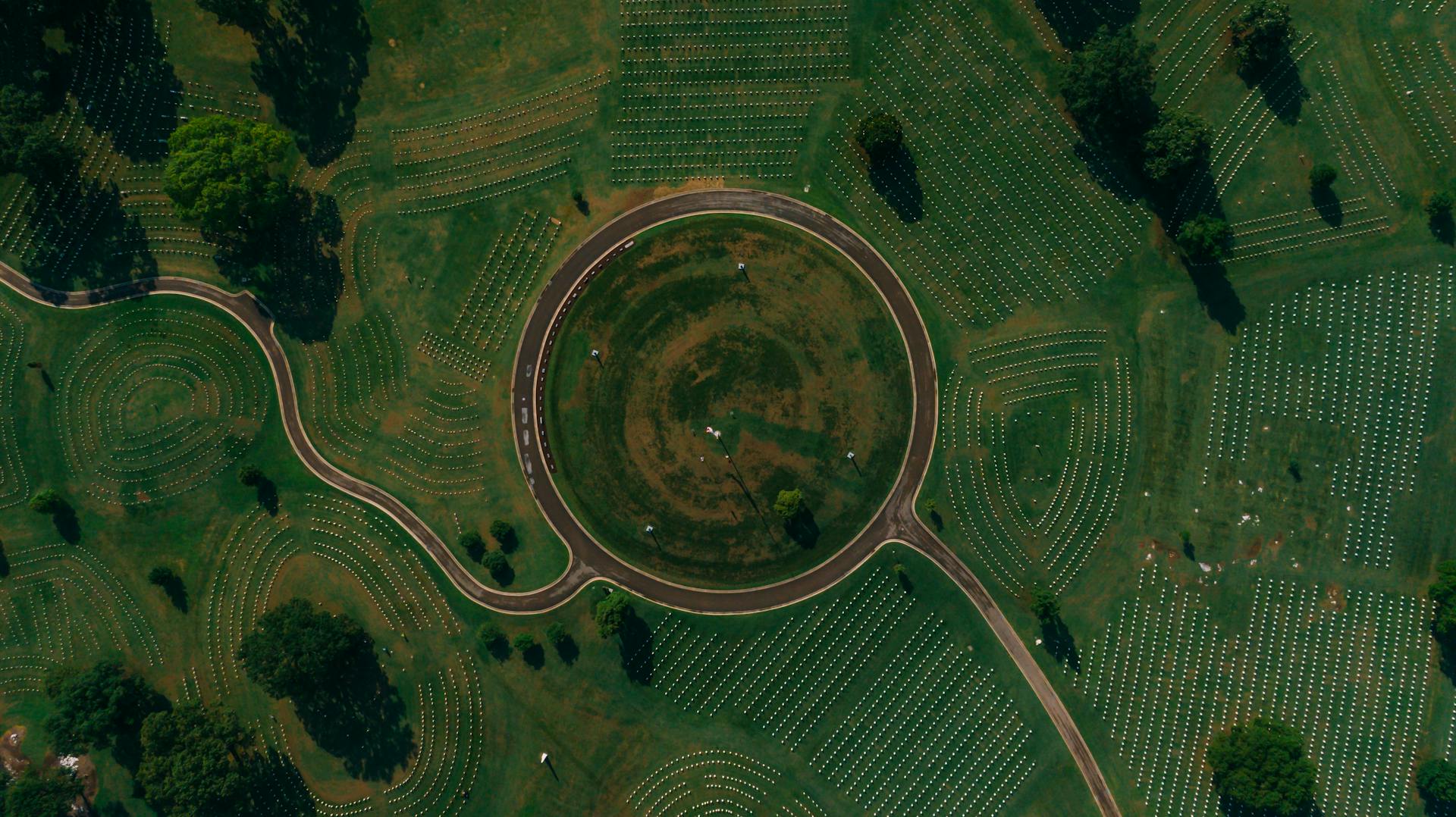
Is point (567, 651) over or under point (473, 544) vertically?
under

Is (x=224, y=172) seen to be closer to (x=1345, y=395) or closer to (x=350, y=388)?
(x=350, y=388)

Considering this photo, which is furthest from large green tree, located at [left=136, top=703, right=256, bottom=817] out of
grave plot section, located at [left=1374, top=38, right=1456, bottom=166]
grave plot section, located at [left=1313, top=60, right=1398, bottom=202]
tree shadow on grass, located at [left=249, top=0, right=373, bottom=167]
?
grave plot section, located at [left=1374, top=38, right=1456, bottom=166]

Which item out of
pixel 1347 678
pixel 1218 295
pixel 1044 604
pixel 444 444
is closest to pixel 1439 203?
pixel 1218 295

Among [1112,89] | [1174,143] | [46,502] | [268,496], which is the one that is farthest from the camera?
[268,496]

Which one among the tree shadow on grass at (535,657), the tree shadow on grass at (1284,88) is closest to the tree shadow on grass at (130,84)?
the tree shadow on grass at (535,657)

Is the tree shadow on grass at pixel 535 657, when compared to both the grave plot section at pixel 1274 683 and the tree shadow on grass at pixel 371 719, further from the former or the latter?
the grave plot section at pixel 1274 683

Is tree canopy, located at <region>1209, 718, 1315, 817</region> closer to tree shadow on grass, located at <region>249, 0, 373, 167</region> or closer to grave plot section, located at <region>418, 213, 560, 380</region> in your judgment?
grave plot section, located at <region>418, 213, 560, 380</region>
